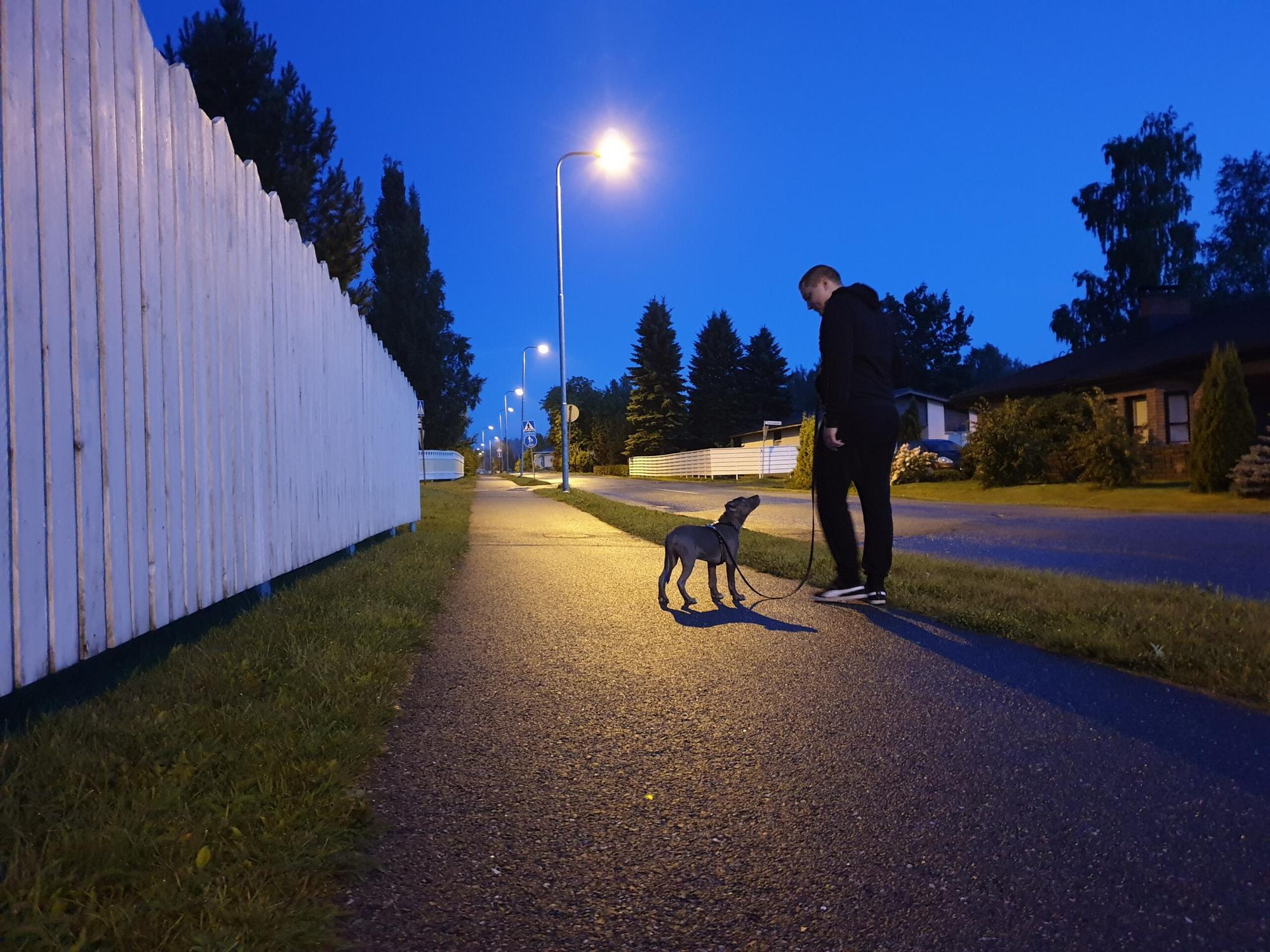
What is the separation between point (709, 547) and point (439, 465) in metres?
34.3

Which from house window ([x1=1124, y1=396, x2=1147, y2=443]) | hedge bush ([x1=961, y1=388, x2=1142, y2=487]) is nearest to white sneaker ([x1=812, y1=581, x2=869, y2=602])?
hedge bush ([x1=961, y1=388, x2=1142, y2=487])

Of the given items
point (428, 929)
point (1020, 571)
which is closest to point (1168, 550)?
point (1020, 571)

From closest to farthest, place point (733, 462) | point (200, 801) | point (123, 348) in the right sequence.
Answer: point (200, 801) < point (123, 348) < point (733, 462)

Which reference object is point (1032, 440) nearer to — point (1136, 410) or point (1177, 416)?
point (1177, 416)

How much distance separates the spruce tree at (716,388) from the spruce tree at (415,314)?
1262 inches

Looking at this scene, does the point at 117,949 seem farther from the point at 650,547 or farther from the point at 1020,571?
the point at 650,547

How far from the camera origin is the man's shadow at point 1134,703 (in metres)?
2.65

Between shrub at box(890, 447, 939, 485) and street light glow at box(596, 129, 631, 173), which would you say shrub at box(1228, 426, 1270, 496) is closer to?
shrub at box(890, 447, 939, 485)

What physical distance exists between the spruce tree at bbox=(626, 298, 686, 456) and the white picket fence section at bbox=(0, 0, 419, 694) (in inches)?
2333

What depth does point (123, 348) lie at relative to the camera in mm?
3240

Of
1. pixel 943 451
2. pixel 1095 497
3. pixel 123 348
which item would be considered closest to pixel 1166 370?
pixel 943 451

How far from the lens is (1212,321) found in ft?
89.2

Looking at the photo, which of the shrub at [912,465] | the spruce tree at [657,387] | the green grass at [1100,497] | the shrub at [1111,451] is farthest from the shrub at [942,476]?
the spruce tree at [657,387]

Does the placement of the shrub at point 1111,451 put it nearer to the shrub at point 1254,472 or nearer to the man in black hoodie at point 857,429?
the shrub at point 1254,472
